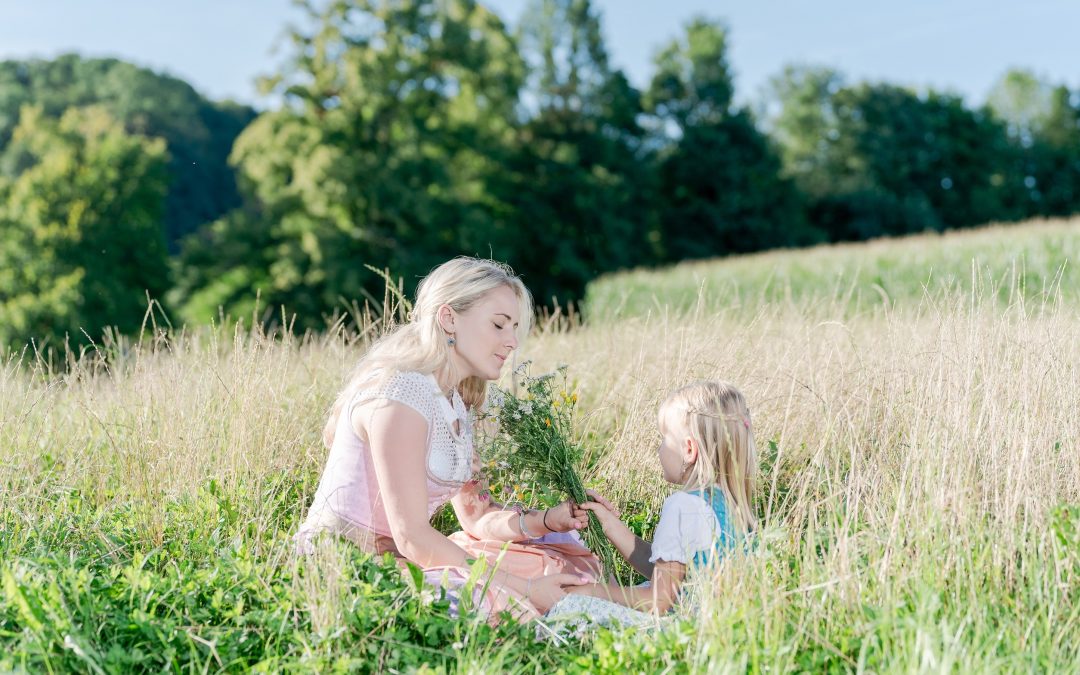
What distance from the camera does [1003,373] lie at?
350cm

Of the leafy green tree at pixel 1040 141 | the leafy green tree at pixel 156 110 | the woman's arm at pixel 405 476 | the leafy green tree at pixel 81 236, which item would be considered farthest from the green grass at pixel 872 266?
the leafy green tree at pixel 1040 141

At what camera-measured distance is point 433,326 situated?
10.0 feet

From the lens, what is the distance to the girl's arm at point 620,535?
3.01 metres

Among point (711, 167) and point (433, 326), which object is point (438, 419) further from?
point (711, 167)

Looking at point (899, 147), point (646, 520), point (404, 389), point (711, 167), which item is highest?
point (899, 147)

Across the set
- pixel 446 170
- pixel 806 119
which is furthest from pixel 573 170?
pixel 806 119

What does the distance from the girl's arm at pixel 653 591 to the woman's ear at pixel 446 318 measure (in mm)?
985

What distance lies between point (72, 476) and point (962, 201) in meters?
44.6

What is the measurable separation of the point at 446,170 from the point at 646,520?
64.1 ft

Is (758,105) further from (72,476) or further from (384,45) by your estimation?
(72,476)

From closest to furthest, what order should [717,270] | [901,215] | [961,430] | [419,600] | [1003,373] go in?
[419,600], [961,430], [1003,373], [717,270], [901,215]

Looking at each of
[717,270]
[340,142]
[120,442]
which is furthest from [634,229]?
[120,442]

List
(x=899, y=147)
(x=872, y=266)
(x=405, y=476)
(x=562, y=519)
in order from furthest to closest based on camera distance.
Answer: (x=899, y=147), (x=872, y=266), (x=562, y=519), (x=405, y=476)

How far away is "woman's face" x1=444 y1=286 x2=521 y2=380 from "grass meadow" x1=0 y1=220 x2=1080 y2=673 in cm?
77
